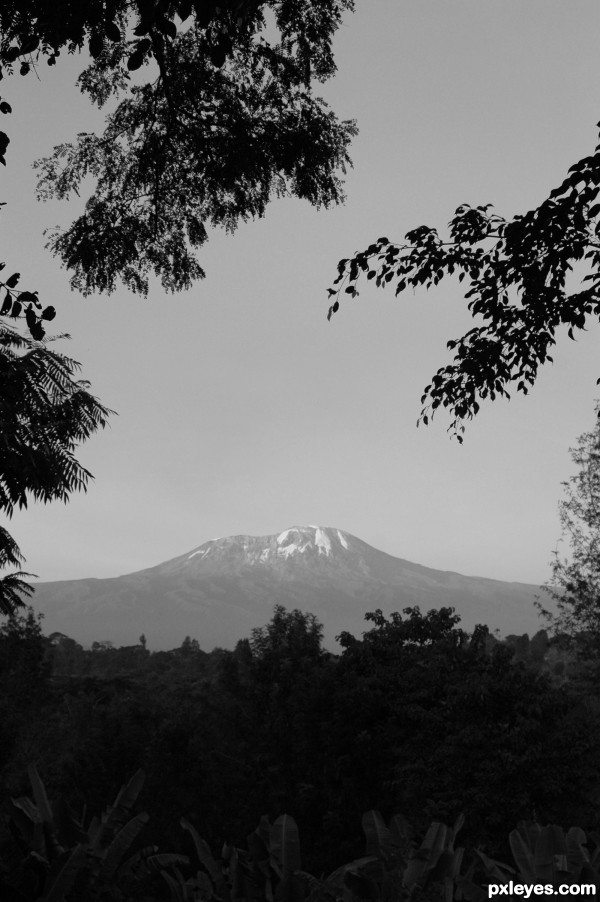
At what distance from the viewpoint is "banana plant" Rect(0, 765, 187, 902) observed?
521 centimetres

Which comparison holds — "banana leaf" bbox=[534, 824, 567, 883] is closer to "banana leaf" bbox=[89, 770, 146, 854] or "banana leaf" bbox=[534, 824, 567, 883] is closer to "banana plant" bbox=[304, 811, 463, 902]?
"banana plant" bbox=[304, 811, 463, 902]

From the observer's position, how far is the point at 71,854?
205 inches

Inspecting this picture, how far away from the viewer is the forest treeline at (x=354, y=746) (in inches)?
1026

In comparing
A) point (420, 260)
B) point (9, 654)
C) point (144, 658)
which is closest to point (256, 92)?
point (420, 260)

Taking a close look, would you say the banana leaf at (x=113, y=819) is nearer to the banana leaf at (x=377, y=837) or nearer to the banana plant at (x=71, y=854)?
the banana plant at (x=71, y=854)

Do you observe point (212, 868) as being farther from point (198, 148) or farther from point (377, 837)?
point (198, 148)

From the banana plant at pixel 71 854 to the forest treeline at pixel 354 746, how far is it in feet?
38.4

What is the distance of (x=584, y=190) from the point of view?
777cm

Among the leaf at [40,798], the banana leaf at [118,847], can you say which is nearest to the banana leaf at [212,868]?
the banana leaf at [118,847]

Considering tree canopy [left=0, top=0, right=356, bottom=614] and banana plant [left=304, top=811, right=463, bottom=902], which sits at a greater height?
tree canopy [left=0, top=0, right=356, bottom=614]

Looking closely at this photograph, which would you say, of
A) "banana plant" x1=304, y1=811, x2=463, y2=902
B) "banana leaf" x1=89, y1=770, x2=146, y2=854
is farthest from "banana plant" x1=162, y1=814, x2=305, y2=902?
"banana leaf" x1=89, y1=770, x2=146, y2=854

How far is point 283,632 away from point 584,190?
3857 centimetres

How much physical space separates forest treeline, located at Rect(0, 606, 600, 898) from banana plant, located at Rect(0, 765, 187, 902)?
11.7m

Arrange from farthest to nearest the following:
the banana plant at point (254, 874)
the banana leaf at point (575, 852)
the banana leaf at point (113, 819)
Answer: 1. the banana leaf at point (113, 819)
2. the banana leaf at point (575, 852)
3. the banana plant at point (254, 874)
